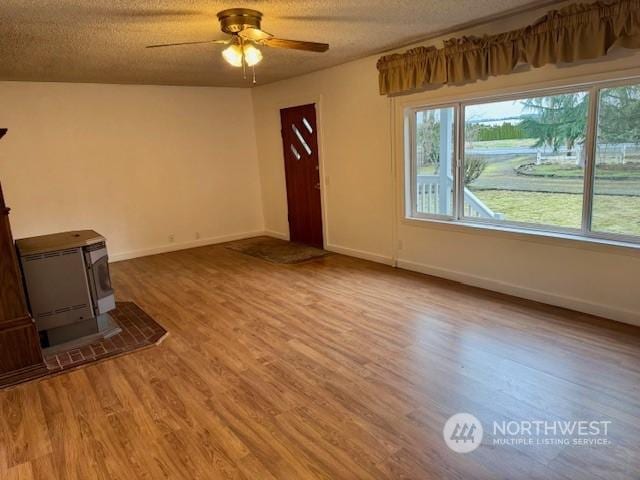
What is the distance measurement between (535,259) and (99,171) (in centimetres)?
543

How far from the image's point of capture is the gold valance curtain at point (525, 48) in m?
2.98

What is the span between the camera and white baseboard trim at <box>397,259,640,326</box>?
11.0 feet

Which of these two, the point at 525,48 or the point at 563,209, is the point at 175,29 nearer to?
the point at 525,48

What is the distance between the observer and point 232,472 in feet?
6.62

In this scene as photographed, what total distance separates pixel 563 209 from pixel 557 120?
0.75 meters

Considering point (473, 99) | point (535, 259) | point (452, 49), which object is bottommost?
point (535, 259)

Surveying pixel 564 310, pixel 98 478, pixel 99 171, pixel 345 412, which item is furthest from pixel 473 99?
pixel 99 171

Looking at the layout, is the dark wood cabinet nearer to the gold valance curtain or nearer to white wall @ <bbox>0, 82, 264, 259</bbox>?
white wall @ <bbox>0, 82, 264, 259</bbox>

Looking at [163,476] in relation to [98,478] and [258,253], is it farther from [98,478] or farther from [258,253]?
[258,253]

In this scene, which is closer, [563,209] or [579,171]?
[579,171]

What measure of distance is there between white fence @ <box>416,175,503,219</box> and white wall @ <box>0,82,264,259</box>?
132 inches

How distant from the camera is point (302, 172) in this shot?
6.34 m

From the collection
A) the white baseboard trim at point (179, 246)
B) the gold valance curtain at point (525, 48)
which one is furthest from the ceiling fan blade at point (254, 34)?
the white baseboard trim at point (179, 246)

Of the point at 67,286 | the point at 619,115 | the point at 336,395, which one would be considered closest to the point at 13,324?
the point at 67,286
